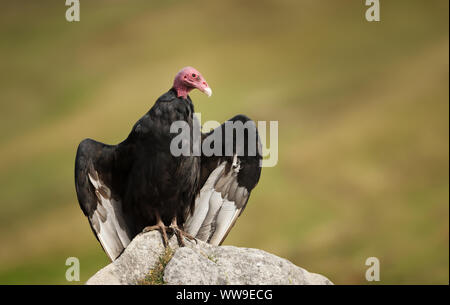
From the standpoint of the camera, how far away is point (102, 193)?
5863 millimetres

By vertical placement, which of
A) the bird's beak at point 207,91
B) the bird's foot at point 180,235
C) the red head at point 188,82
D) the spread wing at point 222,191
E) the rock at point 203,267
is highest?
the red head at point 188,82

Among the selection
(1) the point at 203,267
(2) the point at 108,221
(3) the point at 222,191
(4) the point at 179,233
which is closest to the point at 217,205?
(3) the point at 222,191

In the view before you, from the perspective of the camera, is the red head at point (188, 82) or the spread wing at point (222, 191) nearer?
the red head at point (188, 82)

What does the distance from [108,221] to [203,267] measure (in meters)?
1.56

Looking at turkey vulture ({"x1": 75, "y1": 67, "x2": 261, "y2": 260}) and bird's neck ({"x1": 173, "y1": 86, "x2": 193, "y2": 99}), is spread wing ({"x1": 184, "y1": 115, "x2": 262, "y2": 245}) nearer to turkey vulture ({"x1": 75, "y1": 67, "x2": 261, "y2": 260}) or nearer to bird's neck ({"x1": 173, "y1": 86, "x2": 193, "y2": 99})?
turkey vulture ({"x1": 75, "y1": 67, "x2": 261, "y2": 260})

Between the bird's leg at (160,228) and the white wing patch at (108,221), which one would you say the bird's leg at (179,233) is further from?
the white wing patch at (108,221)

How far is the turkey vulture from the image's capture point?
5.45m

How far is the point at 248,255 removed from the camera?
5086 millimetres

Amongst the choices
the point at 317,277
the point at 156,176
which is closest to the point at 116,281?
the point at 156,176

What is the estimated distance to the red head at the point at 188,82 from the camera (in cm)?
552

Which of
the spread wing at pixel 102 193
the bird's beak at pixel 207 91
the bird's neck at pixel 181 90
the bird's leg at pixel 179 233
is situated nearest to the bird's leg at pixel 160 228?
the bird's leg at pixel 179 233

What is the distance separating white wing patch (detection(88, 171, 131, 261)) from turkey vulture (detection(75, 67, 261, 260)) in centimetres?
1

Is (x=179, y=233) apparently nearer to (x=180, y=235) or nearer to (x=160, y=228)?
(x=180, y=235)
